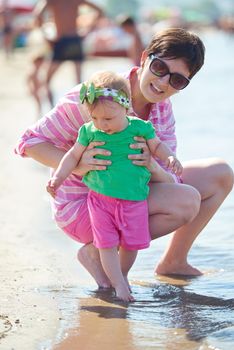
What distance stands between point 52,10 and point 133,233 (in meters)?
8.17

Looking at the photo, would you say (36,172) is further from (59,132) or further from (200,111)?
(200,111)

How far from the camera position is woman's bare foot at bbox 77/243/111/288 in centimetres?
414

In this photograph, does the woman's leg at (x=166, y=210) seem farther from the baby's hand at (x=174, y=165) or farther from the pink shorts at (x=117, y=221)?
the baby's hand at (x=174, y=165)

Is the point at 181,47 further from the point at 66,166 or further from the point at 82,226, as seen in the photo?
the point at 82,226

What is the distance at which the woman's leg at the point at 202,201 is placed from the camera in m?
4.33

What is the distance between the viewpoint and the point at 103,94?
379 cm

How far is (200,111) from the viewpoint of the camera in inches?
496

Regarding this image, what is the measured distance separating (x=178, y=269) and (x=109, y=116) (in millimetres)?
943

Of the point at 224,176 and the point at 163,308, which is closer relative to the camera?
the point at 163,308

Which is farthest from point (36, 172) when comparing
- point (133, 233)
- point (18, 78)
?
point (18, 78)

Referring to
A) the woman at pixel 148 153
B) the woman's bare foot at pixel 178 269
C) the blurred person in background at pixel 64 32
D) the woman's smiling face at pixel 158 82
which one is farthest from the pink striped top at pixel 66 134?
the blurred person in background at pixel 64 32

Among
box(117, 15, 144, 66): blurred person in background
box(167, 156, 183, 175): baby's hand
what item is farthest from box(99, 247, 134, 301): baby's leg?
box(117, 15, 144, 66): blurred person in background

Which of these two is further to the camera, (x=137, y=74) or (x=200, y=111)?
(x=200, y=111)

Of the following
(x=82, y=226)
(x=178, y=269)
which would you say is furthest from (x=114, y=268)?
(x=178, y=269)
